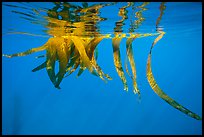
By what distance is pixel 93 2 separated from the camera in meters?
6.96

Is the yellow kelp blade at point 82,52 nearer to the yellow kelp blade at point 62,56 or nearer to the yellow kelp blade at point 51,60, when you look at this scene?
the yellow kelp blade at point 62,56

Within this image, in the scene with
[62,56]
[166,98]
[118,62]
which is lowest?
[166,98]

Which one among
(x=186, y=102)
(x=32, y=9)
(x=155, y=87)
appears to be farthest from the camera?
(x=186, y=102)

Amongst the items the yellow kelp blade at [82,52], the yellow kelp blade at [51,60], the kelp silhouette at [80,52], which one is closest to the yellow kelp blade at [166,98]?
the kelp silhouette at [80,52]

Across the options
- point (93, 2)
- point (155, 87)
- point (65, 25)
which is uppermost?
point (93, 2)

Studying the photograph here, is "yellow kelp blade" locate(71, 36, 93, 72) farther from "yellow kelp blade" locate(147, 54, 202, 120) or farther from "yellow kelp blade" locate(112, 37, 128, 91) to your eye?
"yellow kelp blade" locate(147, 54, 202, 120)

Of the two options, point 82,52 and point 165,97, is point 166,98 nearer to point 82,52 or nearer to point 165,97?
point 165,97

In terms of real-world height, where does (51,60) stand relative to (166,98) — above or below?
above

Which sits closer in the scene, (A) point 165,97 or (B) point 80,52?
(A) point 165,97

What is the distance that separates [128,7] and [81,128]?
3047 cm

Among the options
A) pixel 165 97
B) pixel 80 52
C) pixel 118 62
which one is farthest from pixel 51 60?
pixel 165 97

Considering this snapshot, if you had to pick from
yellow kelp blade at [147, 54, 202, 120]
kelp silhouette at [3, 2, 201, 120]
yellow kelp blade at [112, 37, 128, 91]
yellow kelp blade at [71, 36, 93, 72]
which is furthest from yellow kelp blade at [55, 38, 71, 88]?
yellow kelp blade at [147, 54, 202, 120]

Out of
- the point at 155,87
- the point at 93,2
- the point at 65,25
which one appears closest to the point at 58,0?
the point at 93,2

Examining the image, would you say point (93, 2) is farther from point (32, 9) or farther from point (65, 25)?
point (65, 25)
